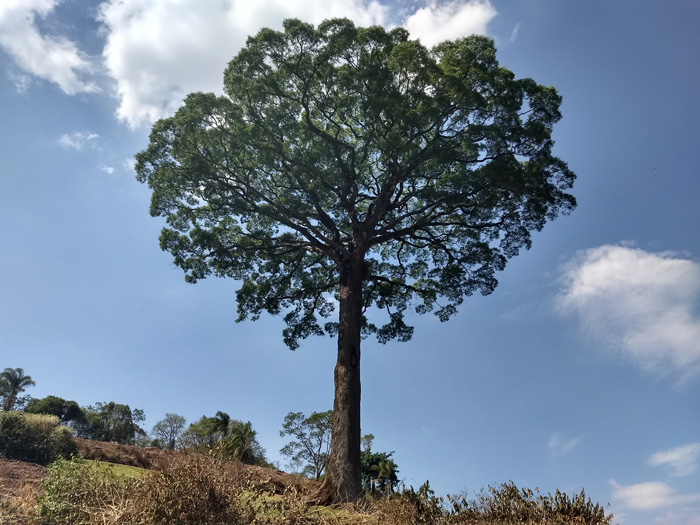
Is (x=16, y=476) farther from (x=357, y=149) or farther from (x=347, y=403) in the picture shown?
(x=357, y=149)

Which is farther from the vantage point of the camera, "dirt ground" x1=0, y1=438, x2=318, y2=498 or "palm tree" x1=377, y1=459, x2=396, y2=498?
A: "palm tree" x1=377, y1=459, x2=396, y2=498

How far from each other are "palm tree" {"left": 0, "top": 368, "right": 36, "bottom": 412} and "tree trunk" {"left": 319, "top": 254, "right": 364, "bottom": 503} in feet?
152

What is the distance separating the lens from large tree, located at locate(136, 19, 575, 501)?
43.7 feet

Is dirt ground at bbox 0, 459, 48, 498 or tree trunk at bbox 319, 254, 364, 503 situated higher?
tree trunk at bbox 319, 254, 364, 503

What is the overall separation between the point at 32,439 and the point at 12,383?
40.1m

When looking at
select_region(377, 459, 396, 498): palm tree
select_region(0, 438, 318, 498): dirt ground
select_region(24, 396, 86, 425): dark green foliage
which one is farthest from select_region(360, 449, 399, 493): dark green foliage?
select_region(24, 396, 86, 425): dark green foliage

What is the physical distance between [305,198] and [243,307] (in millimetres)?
5345

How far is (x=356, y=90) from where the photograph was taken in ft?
45.9

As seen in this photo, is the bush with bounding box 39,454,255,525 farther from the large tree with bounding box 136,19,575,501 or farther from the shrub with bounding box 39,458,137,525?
the large tree with bounding box 136,19,575,501

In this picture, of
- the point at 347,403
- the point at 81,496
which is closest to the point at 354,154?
the point at 347,403

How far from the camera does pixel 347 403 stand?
38.2 ft

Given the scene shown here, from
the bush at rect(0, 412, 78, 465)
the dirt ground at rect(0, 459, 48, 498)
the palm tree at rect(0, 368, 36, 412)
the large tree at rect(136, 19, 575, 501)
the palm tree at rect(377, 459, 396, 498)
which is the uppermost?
the palm tree at rect(0, 368, 36, 412)

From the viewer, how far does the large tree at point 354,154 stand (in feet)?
43.7

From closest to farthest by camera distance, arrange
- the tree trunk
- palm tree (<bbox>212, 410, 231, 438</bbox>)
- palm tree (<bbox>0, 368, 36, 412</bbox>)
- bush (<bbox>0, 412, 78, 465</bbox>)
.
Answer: the tree trunk, bush (<bbox>0, 412, 78, 465</bbox>), palm tree (<bbox>212, 410, 231, 438</bbox>), palm tree (<bbox>0, 368, 36, 412</bbox>)
